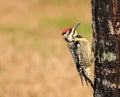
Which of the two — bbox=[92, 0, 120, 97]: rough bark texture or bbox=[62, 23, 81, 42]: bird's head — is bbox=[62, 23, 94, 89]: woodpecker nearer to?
bbox=[62, 23, 81, 42]: bird's head

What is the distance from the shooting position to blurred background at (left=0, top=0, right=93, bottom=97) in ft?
42.8

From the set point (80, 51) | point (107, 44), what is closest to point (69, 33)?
point (80, 51)

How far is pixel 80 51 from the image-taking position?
816 cm

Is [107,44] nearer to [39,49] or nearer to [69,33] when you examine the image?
[69,33]

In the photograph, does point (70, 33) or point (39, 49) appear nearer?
point (70, 33)

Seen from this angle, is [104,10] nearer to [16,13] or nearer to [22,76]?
[22,76]

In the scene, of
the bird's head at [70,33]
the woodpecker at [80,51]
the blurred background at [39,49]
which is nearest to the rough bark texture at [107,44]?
the woodpecker at [80,51]

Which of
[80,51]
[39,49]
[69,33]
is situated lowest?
[39,49]

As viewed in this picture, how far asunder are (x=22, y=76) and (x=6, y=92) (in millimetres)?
2826

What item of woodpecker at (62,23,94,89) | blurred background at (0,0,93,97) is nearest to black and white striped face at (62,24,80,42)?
woodpecker at (62,23,94,89)

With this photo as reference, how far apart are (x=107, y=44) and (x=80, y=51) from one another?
4.30ft

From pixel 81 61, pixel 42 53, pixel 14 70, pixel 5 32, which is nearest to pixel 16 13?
pixel 5 32

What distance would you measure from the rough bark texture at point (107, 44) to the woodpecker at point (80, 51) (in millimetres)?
896

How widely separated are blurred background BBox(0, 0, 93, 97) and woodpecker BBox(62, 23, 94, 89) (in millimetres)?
2731
